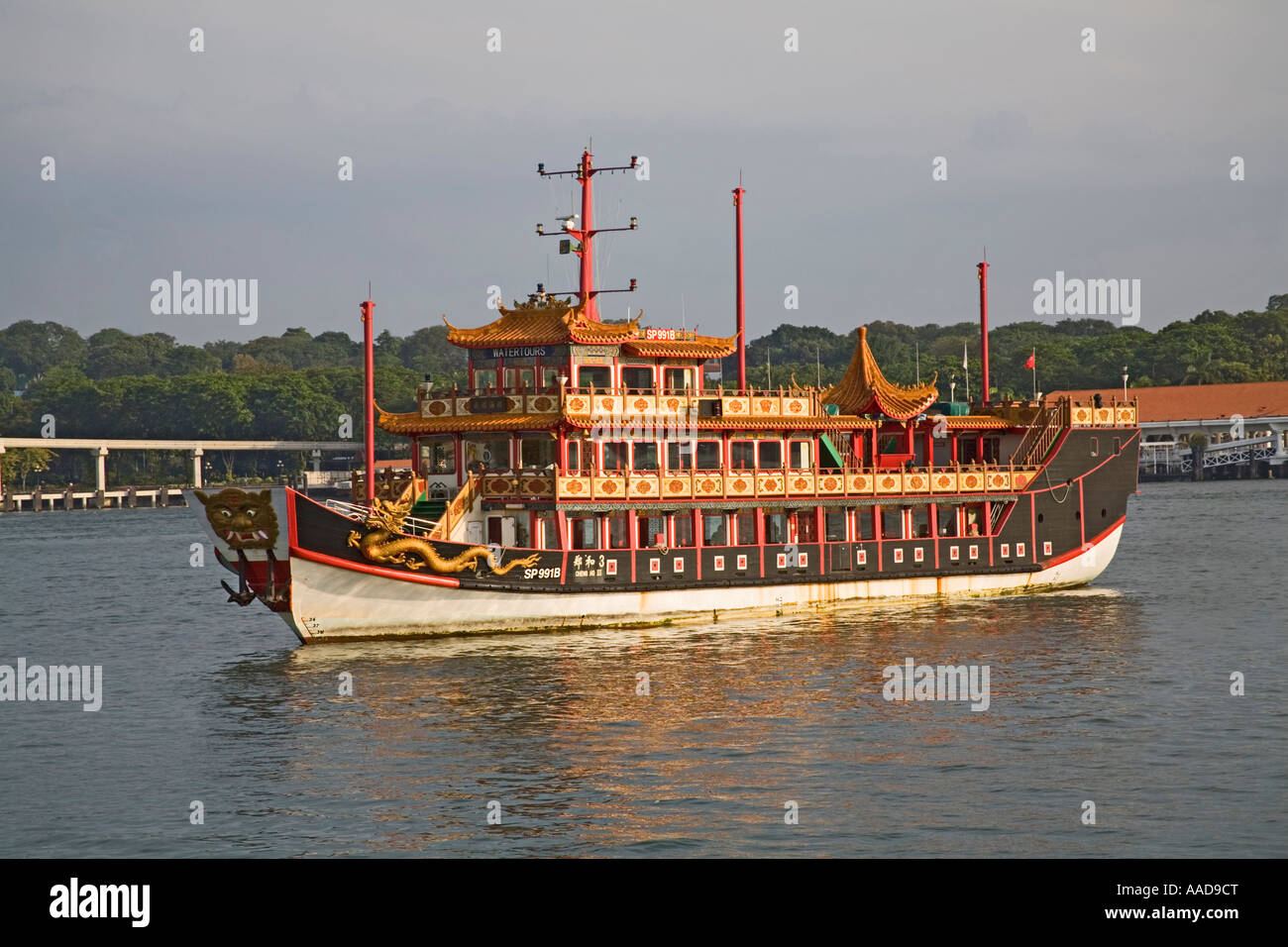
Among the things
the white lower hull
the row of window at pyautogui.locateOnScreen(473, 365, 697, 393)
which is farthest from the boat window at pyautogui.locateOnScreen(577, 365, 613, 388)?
the white lower hull

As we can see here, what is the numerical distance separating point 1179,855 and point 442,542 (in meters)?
21.2

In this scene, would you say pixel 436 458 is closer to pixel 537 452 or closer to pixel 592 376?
pixel 537 452

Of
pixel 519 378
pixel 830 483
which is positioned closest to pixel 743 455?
pixel 830 483

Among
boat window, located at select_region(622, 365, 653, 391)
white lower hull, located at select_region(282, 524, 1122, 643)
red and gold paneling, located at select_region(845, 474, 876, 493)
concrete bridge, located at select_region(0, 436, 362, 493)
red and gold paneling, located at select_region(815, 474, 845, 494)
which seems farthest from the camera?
concrete bridge, located at select_region(0, 436, 362, 493)

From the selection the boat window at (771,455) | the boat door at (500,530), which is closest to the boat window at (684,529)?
the boat window at (771,455)

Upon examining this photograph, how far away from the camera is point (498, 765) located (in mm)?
26422

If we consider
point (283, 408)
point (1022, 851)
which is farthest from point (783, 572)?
point (283, 408)

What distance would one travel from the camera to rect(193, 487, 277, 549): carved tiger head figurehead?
36.6 m

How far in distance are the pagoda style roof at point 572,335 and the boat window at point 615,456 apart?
261 cm

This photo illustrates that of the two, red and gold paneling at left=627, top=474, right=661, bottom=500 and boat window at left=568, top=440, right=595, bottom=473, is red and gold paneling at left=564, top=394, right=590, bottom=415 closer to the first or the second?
boat window at left=568, top=440, right=595, bottom=473

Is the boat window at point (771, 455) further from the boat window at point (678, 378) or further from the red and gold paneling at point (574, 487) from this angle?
the red and gold paneling at point (574, 487)
